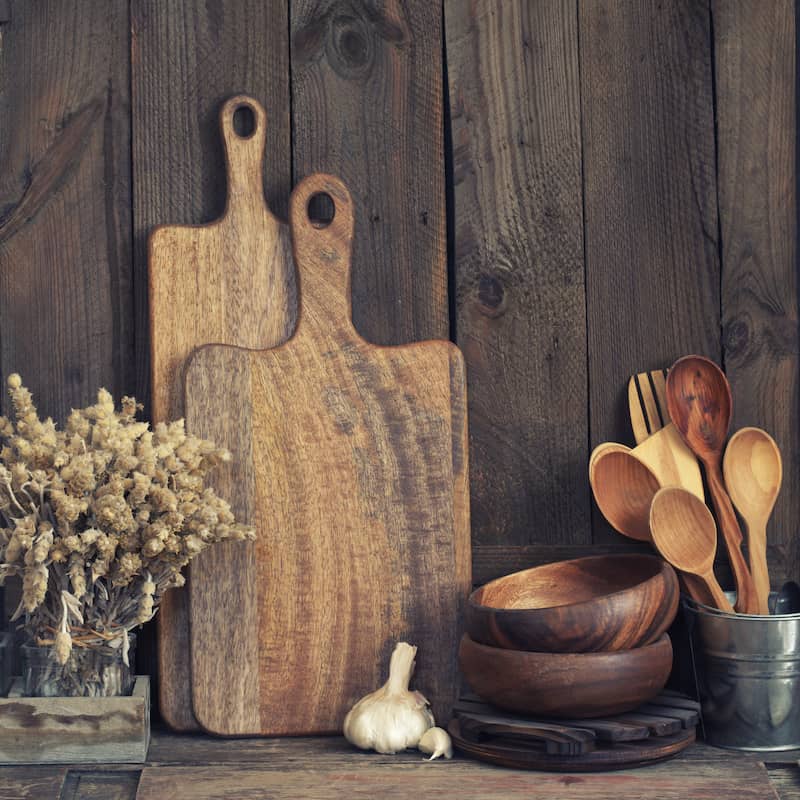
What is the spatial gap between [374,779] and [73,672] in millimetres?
319

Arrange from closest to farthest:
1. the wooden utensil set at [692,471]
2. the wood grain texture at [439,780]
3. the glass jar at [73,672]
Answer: the wood grain texture at [439,780]
the glass jar at [73,672]
the wooden utensil set at [692,471]

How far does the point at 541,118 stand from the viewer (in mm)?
1347

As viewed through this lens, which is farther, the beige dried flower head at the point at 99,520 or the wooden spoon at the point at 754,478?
the wooden spoon at the point at 754,478

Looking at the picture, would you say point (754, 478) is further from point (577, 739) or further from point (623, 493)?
point (577, 739)

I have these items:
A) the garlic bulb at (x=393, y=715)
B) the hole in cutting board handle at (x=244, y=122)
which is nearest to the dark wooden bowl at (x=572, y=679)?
the garlic bulb at (x=393, y=715)

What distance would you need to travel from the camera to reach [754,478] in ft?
4.28

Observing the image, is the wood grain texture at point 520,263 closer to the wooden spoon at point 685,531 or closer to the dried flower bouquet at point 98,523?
the wooden spoon at point 685,531

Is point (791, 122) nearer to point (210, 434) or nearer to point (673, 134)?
point (673, 134)

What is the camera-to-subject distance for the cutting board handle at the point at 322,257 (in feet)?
4.21

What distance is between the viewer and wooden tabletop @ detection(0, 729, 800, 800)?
106 centimetres

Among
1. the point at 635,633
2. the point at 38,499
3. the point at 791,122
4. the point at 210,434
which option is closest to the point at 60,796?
the point at 38,499

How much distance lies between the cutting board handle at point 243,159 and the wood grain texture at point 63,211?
0.43 feet

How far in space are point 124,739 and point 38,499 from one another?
0.25 m

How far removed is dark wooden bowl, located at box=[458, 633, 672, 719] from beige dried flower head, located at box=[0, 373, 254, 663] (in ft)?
0.93
